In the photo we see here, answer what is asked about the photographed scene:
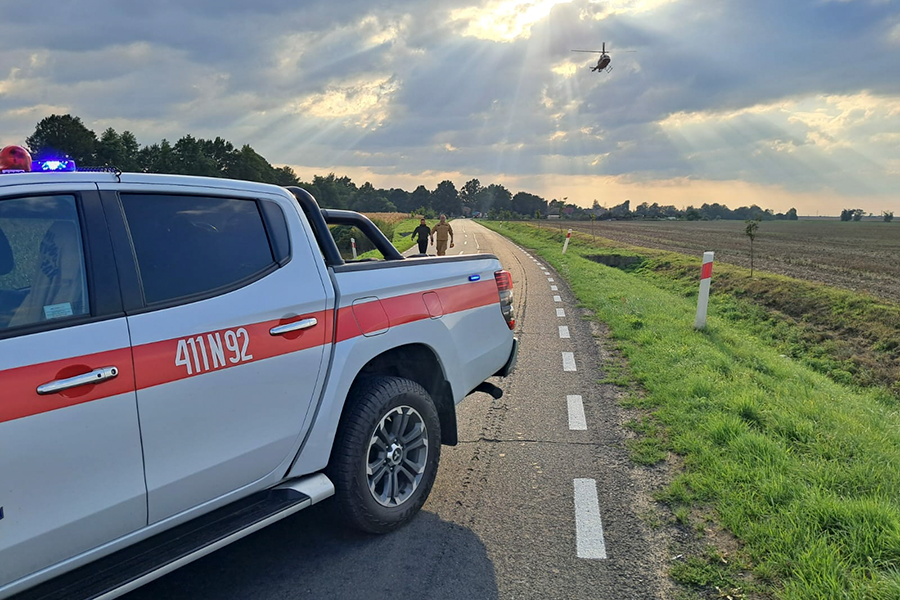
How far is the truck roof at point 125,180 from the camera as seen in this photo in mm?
2307

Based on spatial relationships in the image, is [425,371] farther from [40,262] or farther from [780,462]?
[780,462]

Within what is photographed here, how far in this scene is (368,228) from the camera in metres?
4.80

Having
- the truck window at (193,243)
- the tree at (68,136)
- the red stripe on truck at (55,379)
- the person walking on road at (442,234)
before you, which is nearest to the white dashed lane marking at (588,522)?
the truck window at (193,243)

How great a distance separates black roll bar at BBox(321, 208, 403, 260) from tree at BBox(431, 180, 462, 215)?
173 metres

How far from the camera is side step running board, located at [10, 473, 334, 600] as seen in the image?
7.21ft

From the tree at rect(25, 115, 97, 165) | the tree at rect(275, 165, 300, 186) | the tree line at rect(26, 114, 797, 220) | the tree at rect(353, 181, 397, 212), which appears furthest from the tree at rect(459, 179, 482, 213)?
the tree at rect(25, 115, 97, 165)

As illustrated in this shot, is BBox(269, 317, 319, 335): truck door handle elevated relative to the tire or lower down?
elevated

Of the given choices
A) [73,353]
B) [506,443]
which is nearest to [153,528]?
[73,353]

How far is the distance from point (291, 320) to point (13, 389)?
3.97 ft

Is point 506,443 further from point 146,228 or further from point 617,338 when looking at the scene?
point 617,338

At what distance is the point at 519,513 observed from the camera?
381 cm

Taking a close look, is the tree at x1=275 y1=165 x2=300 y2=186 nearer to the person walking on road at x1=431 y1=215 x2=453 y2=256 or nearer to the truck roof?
the person walking on road at x1=431 y1=215 x2=453 y2=256

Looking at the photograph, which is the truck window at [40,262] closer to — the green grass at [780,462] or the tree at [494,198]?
the green grass at [780,462]

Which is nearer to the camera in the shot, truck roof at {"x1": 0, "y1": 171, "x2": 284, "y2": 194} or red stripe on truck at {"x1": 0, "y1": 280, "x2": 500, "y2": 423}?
red stripe on truck at {"x1": 0, "y1": 280, "x2": 500, "y2": 423}
